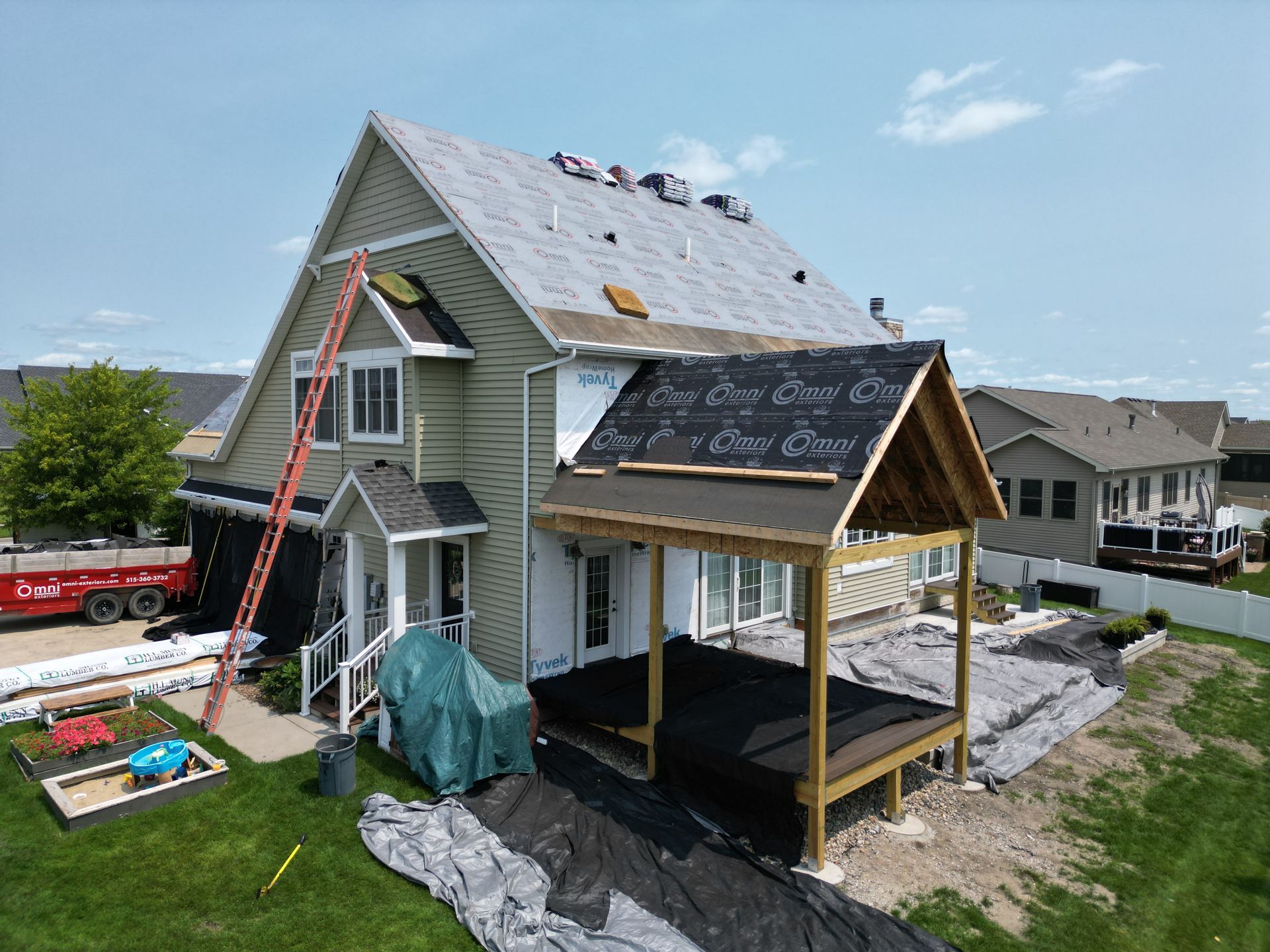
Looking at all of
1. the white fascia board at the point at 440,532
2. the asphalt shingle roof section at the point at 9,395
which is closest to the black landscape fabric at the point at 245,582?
the white fascia board at the point at 440,532

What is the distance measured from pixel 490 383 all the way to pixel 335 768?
5901mm

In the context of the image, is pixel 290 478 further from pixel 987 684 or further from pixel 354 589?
pixel 987 684

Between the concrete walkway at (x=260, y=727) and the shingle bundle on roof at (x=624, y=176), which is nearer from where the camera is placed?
the concrete walkway at (x=260, y=727)

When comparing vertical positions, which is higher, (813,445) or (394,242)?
(394,242)

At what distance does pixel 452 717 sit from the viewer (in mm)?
9234

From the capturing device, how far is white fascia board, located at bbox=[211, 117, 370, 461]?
14188mm

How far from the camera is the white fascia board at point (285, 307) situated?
46.5ft

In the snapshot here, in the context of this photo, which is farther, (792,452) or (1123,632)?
(1123,632)

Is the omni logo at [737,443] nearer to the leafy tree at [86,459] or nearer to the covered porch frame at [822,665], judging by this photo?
the covered porch frame at [822,665]

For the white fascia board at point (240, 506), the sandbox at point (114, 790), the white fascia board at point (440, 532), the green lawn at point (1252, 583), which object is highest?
the white fascia board at point (440, 532)

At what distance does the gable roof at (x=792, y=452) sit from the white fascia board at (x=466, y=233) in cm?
167

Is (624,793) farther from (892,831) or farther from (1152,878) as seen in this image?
(1152,878)

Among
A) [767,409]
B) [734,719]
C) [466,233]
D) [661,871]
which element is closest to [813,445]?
[767,409]

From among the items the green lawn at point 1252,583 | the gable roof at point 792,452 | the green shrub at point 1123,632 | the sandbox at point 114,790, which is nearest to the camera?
the gable roof at point 792,452
